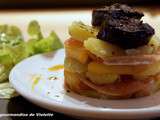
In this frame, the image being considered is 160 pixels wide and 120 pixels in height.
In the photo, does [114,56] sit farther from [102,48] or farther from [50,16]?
[50,16]

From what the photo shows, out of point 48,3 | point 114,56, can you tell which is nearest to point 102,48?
point 114,56

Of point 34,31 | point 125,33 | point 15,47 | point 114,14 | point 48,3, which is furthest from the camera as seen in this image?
point 48,3

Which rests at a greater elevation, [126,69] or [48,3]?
[126,69]

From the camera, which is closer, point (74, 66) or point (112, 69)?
point (112, 69)

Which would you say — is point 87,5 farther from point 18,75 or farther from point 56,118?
point 56,118

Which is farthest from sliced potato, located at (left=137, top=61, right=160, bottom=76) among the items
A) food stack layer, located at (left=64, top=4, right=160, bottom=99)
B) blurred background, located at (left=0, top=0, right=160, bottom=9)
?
blurred background, located at (left=0, top=0, right=160, bottom=9)

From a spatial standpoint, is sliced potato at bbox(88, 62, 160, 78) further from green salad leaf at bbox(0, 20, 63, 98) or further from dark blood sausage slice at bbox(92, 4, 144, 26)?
green salad leaf at bbox(0, 20, 63, 98)

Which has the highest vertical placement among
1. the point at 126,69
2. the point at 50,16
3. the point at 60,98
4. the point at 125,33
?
the point at 125,33

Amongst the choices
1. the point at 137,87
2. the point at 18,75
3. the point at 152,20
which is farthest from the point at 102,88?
the point at 152,20
